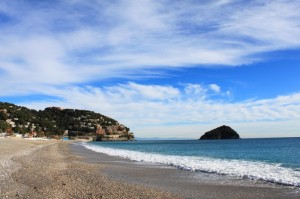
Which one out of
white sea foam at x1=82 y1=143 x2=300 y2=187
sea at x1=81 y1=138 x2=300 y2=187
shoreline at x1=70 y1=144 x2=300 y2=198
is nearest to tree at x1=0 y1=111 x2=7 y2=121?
sea at x1=81 y1=138 x2=300 y2=187

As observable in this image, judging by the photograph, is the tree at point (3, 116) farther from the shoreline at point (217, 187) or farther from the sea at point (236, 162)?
the shoreline at point (217, 187)

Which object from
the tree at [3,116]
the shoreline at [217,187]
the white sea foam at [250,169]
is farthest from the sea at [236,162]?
the tree at [3,116]

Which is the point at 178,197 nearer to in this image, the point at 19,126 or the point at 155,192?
the point at 155,192

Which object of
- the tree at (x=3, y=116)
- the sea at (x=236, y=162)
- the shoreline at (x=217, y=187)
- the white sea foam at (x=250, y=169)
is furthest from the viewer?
the tree at (x=3, y=116)

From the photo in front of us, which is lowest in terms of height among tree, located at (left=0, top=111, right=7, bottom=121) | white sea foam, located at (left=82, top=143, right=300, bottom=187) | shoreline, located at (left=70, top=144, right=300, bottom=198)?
shoreline, located at (left=70, top=144, right=300, bottom=198)

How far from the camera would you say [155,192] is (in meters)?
15.9

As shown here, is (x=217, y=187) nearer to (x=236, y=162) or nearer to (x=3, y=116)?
(x=236, y=162)

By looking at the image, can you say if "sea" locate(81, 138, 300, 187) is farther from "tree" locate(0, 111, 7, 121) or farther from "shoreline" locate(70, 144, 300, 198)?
"tree" locate(0, 111, 7, 121)

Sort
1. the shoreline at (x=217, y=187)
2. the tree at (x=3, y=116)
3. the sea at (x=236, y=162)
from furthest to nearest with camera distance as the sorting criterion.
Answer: the tree at (x=3, y=116) → the sea at (x=236, y=162) → the shoreline at (x=217, y=187)

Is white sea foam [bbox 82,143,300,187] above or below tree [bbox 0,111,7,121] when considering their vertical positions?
below

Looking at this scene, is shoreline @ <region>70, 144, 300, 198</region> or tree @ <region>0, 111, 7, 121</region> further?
tree @ <region>0, 111, 7, 121</region>

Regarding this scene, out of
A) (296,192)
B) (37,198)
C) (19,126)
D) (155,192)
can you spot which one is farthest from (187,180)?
(19,126)

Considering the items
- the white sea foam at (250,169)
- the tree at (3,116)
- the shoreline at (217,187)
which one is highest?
the tree at (3,116)

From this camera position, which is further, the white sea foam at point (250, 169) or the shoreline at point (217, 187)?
the white sea foam at point (250, 169)
